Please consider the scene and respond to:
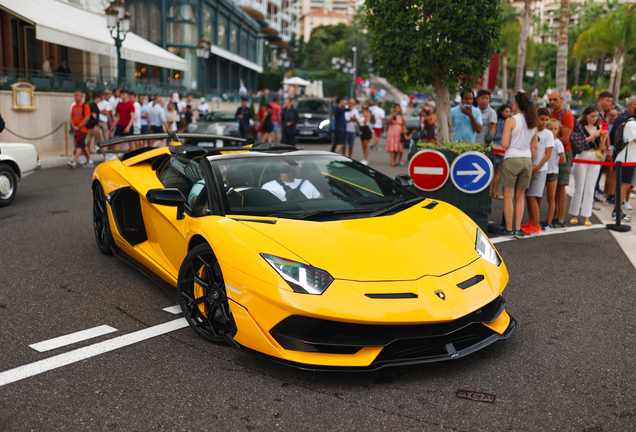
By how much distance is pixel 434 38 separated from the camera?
938cm

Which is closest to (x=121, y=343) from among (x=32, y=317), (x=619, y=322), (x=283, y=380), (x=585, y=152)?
(x=32, y=317)

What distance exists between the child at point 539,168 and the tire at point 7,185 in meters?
7.28

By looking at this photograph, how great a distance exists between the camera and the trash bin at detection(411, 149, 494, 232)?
7230 mm

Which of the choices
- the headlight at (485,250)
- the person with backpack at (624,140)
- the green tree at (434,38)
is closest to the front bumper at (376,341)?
the headlight at (485,250)

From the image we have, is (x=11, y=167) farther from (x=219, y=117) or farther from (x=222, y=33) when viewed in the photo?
(x=222, y=33)

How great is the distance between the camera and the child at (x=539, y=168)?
7.29 metres

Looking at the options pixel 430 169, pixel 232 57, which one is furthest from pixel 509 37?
pixel 430 169

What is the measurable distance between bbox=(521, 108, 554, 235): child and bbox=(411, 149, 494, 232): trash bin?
66cm

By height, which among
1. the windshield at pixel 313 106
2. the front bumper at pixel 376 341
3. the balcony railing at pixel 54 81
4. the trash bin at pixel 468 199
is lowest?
the front bumper at pixel 376 341

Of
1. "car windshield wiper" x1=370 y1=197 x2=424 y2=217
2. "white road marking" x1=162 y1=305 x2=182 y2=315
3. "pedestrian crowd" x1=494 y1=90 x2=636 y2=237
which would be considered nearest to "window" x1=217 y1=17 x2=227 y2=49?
"pedestrian crowd" x1=494 y1=90 x2=636 y2=237

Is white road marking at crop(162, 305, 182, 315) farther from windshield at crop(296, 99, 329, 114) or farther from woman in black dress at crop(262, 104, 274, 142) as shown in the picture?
windshield at crop(296, 99, 329, 114)

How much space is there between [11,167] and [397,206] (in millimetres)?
6983

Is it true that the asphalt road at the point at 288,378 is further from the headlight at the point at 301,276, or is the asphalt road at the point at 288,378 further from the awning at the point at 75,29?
the awning at the point at 75,29

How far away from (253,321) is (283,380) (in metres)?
0.37
